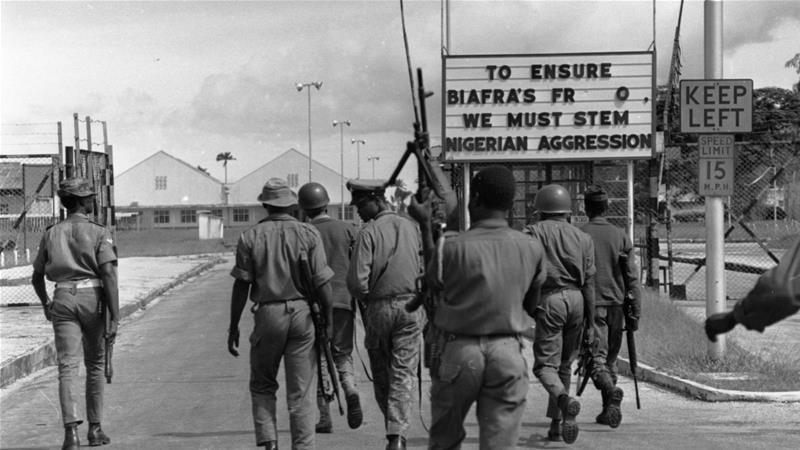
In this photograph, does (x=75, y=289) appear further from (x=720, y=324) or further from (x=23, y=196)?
(x=23, y=196)

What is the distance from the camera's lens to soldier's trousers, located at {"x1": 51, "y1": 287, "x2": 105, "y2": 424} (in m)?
7.50

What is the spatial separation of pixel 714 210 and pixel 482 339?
713cm

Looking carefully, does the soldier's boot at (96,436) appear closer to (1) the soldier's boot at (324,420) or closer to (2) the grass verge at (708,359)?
(1) the soldier's boot at (324,420)

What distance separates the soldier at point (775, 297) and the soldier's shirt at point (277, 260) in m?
3.58

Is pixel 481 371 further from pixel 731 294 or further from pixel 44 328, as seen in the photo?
pixel 731 294

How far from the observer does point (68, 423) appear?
A: 24.5ft

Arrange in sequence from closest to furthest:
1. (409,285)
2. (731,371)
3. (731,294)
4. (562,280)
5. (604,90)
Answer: (409,285)
(562,280)
(731,371)
(604,90)
(731,294)

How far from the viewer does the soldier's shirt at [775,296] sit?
3197 mm

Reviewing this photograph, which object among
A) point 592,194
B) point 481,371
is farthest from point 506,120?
point 481,371

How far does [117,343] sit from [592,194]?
852 centimetres

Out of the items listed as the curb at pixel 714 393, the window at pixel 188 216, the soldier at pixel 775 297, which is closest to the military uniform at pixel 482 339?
the soldier at pixel 775 297

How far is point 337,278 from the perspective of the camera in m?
8.42

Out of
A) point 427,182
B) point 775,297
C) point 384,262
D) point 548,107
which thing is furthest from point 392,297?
point 548,107

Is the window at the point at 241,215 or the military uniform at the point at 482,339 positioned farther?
the window at the point at 241,215
